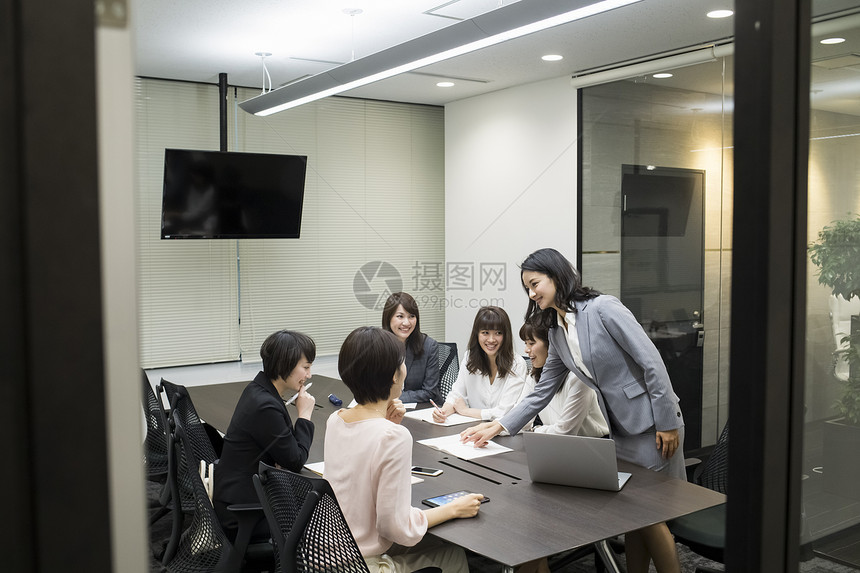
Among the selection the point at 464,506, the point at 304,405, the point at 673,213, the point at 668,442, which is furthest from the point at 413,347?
the point at 464,506

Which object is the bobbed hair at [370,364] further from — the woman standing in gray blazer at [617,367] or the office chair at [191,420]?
the office chair at [191,420]

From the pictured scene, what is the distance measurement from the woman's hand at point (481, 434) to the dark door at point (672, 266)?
2266 millimetres

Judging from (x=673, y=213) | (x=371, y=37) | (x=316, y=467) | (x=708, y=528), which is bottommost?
(x=708, y=528)

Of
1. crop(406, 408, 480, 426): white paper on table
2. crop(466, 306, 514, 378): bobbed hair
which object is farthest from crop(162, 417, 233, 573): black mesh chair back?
crop(466, 306, 514, 378): bobbed hair

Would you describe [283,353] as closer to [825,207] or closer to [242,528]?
[242,528]

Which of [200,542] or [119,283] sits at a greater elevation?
[119,283]

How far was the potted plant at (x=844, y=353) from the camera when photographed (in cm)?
103

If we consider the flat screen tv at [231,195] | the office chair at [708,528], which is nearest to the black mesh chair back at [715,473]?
the office chair at [708,528]

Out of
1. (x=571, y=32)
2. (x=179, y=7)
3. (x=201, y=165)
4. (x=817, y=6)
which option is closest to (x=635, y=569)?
(x=817, y=6)

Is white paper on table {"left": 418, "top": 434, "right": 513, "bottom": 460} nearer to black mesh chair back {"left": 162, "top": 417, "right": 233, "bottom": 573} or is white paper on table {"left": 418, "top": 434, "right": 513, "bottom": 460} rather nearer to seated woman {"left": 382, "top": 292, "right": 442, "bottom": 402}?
black mesh chair back {"left": 162, "top": 417, "right": 233, "bottom": 573}

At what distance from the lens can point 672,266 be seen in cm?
503

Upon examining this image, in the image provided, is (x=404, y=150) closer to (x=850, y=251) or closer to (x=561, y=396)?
(x=561, y=396)

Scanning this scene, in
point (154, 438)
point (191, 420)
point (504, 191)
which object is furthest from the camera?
point (504, 191)

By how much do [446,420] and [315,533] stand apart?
1.75m
